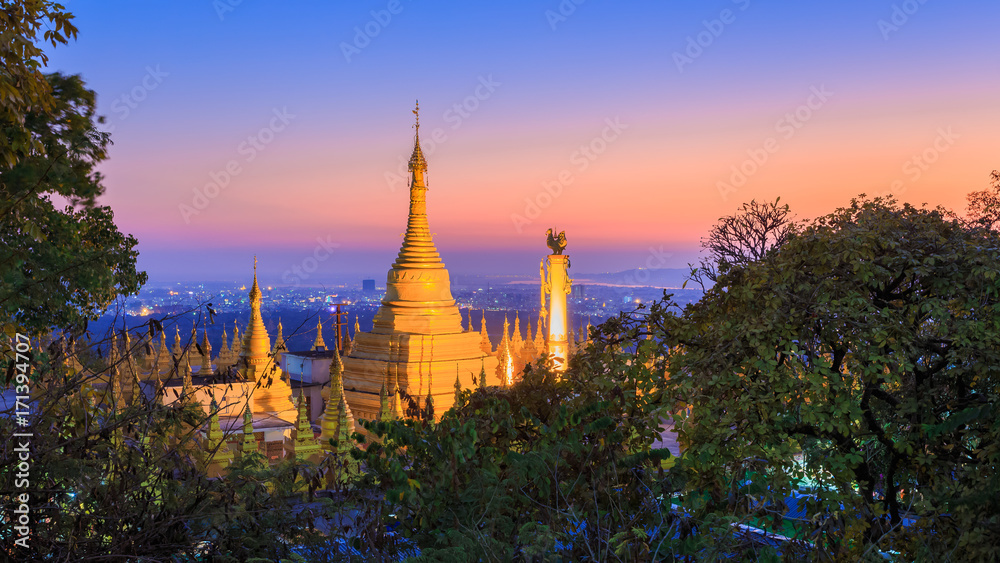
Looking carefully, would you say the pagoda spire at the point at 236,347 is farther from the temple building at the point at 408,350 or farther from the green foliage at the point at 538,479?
the green foliage at the point at 538,479

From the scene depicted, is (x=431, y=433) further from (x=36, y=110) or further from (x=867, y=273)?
(x=36, y=110)

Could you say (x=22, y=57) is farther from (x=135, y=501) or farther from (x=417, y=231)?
(x=417, y=231)

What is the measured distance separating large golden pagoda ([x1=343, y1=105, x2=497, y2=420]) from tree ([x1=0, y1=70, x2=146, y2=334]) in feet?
47.8

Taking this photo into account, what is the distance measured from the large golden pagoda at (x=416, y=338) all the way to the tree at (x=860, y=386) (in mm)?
25233

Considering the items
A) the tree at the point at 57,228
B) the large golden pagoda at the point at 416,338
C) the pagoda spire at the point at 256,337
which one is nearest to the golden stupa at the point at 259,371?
the pagoda spire at the point at 256,337

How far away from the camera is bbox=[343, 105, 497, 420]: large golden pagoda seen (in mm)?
33500

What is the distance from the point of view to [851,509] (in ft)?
21.0

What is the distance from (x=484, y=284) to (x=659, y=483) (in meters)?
125

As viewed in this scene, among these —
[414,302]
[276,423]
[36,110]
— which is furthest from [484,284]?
[36,110]

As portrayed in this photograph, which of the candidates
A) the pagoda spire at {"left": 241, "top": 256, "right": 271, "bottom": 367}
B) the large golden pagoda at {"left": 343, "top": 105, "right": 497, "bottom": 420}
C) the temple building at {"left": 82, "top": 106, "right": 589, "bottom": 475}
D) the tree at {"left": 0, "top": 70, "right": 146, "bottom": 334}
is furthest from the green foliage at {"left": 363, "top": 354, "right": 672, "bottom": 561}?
the pagoda spire at {"left": 241, "top": 256, "right": 271, "bottom": 367}

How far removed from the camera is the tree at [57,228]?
262 inches

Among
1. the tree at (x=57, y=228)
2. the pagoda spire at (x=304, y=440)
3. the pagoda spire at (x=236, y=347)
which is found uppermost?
the tree at (x=57, y=228)

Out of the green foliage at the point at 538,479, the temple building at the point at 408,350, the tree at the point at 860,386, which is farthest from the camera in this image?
the temple building at the point at 408,350

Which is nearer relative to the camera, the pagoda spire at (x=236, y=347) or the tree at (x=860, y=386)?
the tree at (x=860, y=386)
